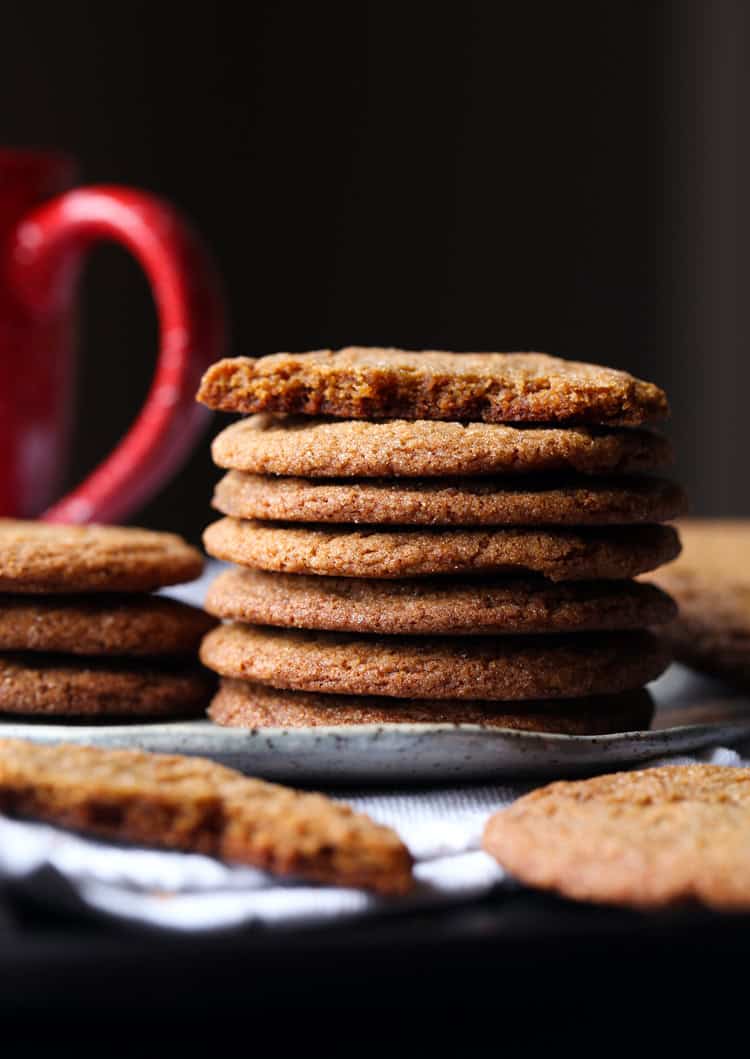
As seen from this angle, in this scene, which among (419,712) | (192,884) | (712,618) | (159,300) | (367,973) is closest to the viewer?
(367,973)

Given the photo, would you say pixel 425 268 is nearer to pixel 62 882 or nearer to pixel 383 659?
pixel 383 659

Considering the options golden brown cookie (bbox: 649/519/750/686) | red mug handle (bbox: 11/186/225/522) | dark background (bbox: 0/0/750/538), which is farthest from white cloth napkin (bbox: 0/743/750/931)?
dark background (bbox: 0/0/750/538)

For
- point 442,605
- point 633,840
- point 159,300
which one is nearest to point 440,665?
point 442,605

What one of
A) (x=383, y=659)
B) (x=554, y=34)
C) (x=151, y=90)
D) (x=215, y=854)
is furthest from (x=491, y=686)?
(x=554, y=34)

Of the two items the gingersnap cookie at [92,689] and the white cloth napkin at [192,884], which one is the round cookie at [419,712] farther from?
the white cloth napkin at [192,884]

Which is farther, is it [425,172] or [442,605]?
[425,172]

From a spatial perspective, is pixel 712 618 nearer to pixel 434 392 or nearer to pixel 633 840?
pixel 434 392

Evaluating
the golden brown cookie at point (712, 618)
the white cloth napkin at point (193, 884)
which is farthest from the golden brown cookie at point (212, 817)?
the golden brown cookie at point (712, 618)

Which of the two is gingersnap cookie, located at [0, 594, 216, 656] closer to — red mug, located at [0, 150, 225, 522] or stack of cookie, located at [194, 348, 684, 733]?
stack of cookie, located at [194, 348, 684, 733]

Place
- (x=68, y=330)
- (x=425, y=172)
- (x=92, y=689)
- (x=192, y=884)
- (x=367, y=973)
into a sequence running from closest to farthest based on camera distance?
(x=367, y=973)
(x=192, y=884)
(x=92, y=689)
(x=68, y=330)
(x=425, y=172)
